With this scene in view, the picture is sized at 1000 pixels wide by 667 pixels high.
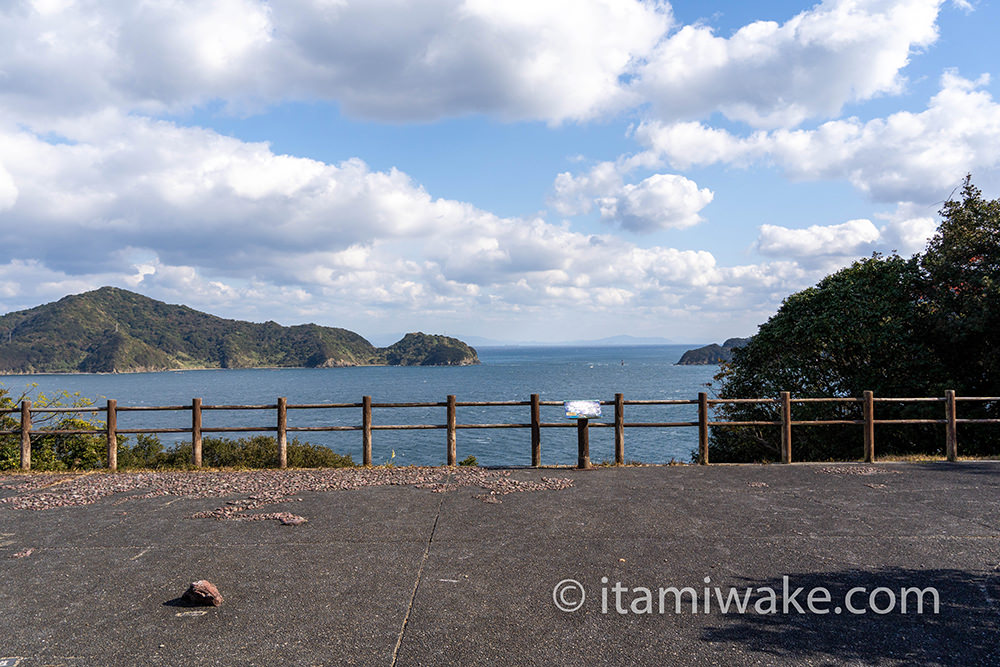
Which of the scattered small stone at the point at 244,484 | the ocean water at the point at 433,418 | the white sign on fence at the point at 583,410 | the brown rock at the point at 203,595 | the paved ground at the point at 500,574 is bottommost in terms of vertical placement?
the ocean water at the point at 433,418

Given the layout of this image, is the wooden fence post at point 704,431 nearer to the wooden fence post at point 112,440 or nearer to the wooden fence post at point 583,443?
the wooden fence post at point 583,443

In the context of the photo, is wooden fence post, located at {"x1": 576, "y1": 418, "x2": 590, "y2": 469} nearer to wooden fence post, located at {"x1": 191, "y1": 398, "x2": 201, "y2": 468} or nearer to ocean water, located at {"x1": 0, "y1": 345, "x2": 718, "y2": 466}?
wooden fence post, located at {"x1": 191, "y1": 398, "x2": 201, "y2": 468}

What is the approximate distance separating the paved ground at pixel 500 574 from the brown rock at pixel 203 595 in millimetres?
122

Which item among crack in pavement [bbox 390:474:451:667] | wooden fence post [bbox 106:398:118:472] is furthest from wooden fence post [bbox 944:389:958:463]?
wooden fence post [bbox 106:398:118:472]

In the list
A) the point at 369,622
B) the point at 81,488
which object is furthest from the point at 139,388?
the point at 369,622

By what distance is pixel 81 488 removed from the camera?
32.7 feet

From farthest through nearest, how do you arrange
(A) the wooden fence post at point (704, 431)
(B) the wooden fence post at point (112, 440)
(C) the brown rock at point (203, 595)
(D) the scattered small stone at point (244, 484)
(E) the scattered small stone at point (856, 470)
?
(B) the wooden fence post at point (112, 440) → (A) the wooden fence post at point (704, 431) → (E) the scattered small stone at point (856, 470) → (D) the scattered small stone at point (244, 484) → (C) the brown rock at point (203, 595)

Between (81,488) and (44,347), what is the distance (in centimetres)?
22451

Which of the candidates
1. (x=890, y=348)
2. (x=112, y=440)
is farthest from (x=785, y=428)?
(x=112, y=440)

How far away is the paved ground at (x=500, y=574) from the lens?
4.30 m

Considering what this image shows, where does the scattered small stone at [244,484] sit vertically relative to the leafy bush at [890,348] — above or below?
below

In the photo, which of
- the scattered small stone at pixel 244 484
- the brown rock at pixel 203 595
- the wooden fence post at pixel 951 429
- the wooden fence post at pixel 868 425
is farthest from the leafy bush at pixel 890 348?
the brown rock at pixel 203 595

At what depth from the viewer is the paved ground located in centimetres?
430

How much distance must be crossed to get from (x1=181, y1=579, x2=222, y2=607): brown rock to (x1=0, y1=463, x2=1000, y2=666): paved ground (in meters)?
0.12
